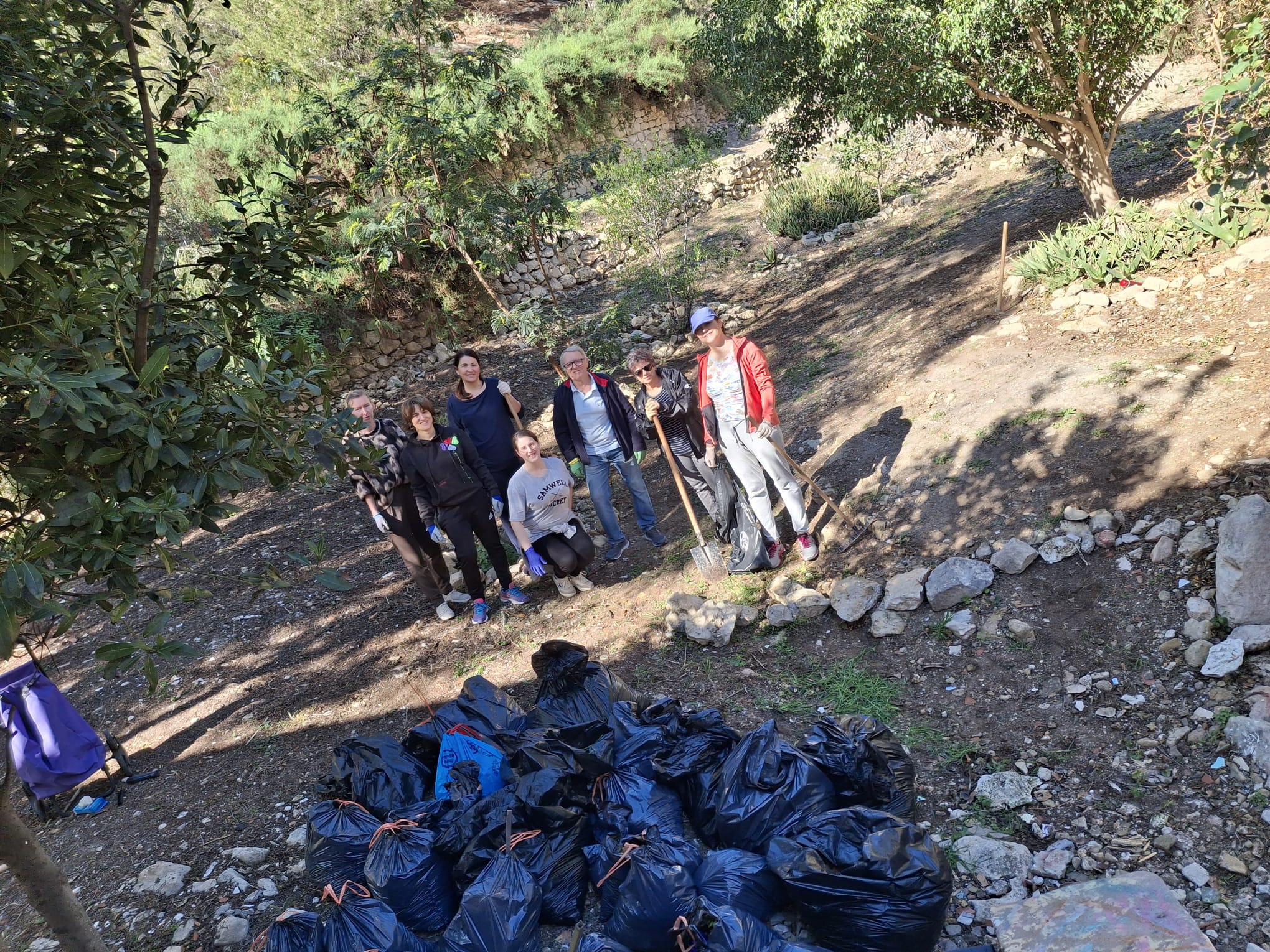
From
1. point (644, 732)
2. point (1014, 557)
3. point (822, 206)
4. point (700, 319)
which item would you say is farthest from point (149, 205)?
point (822, 206)

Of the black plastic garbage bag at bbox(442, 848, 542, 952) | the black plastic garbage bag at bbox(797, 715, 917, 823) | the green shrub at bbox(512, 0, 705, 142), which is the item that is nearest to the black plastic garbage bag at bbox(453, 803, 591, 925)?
the black plastic garbage bag at bbox(442, 848, 542, 952)

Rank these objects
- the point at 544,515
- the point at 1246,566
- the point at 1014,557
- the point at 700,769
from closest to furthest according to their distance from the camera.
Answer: the point at 700,769, the point at 1246,566, the point at 1014,557, the point at 544,515

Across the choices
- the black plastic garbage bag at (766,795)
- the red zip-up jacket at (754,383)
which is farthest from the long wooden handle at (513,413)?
the black plastic garbage bag at (766,795)

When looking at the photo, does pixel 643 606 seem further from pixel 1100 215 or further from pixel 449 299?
pixel 449 299

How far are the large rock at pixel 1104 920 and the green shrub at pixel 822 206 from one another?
1121 cm

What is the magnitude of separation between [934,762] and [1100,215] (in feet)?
20.9

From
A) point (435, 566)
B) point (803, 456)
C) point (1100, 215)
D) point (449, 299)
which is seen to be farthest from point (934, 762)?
point (449, 299)

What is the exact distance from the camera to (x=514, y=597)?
5668mm

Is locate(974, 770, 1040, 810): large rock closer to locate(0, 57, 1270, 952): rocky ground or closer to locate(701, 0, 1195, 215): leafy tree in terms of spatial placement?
locate(0, 57, 1270, 952): rocky ground

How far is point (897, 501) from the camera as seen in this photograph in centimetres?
539

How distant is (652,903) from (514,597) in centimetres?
305

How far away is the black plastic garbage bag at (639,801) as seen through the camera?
331 centimetres

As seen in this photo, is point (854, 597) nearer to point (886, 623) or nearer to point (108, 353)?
point (886, 623)

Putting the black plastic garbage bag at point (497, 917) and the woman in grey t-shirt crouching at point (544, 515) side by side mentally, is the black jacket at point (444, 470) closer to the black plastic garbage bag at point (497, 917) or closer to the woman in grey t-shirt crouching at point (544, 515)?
the woman in grey t-shirt crouching at point (544, 515)
